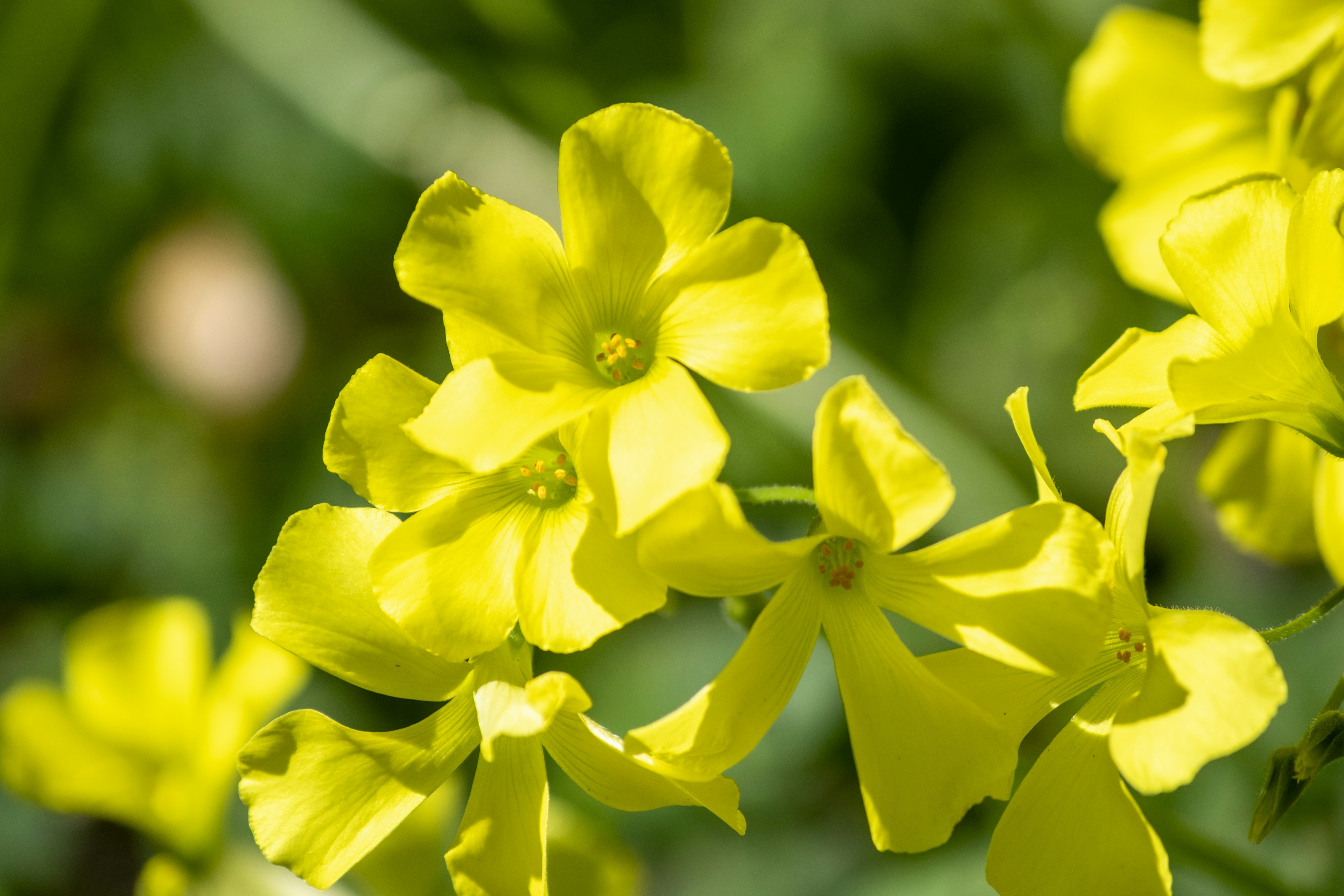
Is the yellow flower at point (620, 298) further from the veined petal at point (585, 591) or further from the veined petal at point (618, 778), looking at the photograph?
the veined petal at point (618, 778)

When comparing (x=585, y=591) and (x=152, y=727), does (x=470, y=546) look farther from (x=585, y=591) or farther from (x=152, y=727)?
(x=152, y=727)

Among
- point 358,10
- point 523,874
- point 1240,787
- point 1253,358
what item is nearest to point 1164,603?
point 1240,787

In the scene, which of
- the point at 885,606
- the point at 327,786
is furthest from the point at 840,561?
the point at 327,786

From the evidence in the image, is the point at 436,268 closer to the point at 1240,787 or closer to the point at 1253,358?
the point at 1253,358

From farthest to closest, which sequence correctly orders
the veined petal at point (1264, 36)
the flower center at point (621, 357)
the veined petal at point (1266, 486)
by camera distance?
the veined petal at point (1266, 486) < the veined petal at point (1264, 36) < the flower center at point (621, 357)

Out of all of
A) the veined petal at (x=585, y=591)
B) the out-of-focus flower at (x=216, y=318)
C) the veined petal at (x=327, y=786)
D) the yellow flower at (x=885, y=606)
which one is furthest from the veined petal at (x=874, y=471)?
the out-of-focus flower at (x=216, y=318)

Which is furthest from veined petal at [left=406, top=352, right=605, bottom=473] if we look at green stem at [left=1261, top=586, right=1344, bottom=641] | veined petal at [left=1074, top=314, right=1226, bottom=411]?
green stem at [left=1261, top=586, right=1344, bottom=641]
